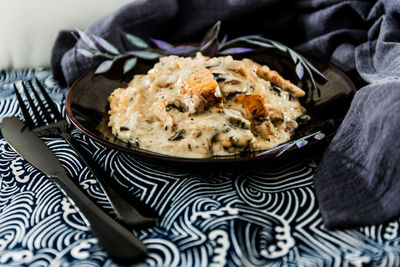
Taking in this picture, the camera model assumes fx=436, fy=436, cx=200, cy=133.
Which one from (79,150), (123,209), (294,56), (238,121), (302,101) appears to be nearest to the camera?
(123,209)

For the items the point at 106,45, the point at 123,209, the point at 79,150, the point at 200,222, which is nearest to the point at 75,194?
the point at 123,209

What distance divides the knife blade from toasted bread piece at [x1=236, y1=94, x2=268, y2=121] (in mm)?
690

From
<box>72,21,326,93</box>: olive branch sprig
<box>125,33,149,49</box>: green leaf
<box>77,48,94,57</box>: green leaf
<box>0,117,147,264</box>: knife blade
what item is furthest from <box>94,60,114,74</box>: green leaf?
<box>0,117,147,264</box>: knife blade

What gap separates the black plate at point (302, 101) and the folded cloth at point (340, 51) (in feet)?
0.38

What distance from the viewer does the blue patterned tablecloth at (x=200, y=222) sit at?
1264mm

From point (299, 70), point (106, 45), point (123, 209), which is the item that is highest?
point (106, 45)

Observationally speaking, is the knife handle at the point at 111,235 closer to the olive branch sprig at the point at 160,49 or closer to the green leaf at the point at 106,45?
the olive branch sprig at the point at 160,49

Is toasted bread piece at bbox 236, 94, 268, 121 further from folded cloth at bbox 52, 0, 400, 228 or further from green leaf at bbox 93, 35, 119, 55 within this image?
green leaf at bbox 93, 35, 119, 55

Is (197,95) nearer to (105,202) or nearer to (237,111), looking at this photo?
(237,111)

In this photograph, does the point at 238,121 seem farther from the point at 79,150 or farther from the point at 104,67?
the point at 104,67

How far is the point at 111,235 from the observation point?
128cm

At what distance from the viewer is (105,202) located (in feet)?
4.93

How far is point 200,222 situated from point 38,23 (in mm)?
1824

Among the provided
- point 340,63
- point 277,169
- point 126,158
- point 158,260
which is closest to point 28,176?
point 126,158
